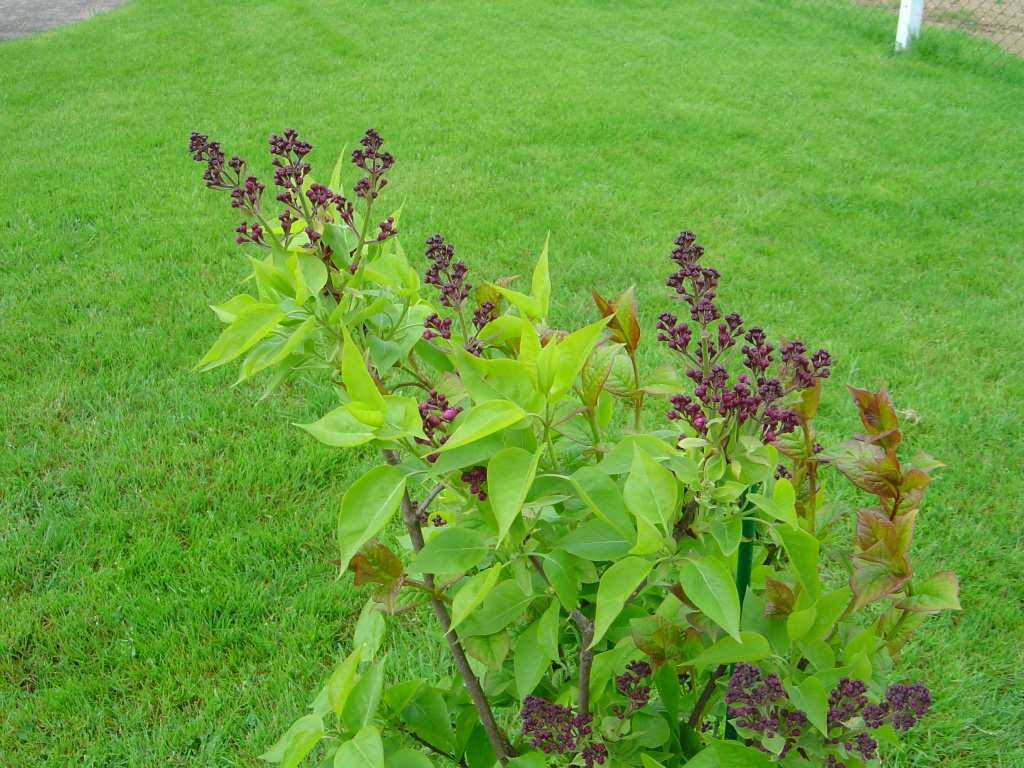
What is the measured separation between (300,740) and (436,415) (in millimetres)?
506

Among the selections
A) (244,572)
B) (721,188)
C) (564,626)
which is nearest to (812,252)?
(721,188)

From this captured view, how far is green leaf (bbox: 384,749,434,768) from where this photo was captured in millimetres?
1272

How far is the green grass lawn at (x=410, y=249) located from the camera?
110 inches

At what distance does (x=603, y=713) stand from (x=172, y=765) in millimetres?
1689

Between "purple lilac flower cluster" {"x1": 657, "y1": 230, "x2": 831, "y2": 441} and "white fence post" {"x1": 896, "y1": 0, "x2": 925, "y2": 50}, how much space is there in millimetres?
9789

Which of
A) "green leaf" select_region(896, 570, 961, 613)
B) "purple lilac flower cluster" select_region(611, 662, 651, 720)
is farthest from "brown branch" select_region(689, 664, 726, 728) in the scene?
"green leaf" select_region(896, 570, 961, 613)

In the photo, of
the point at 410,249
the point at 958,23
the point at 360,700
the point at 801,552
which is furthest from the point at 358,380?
the point at 958,23

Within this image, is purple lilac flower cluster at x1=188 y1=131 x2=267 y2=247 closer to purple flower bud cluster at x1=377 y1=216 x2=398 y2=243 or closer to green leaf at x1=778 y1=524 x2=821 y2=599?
purple flower bud cluster at x1=377 y1=216 x2=398 y2=243

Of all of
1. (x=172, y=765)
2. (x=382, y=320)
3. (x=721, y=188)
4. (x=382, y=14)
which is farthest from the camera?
(x=382, y=14)

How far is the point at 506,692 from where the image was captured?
154 centimetres

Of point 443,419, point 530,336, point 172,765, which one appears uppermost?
point 530,336

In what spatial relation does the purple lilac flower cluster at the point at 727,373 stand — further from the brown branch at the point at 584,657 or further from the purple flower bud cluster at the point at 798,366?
the brown branch at the point at 584,657

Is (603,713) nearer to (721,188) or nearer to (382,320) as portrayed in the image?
(382,320)

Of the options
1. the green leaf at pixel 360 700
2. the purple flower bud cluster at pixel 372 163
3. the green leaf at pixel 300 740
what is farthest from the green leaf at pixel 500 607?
the purple flower bud cluster at pixel 372 163
